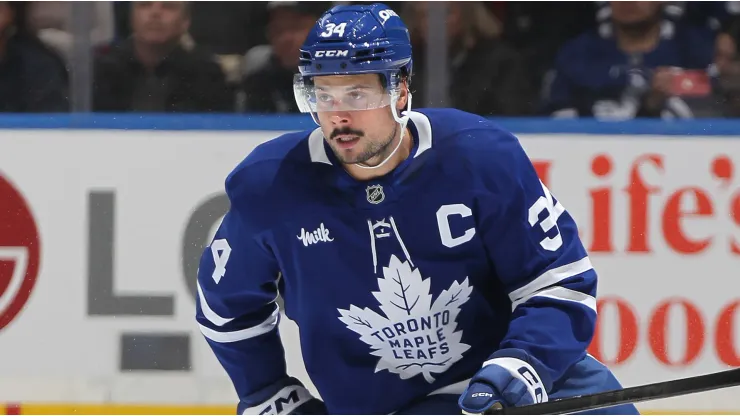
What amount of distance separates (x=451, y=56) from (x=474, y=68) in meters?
0.07

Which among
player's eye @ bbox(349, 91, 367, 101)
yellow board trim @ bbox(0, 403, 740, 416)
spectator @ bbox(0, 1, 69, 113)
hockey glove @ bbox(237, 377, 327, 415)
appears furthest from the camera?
spectator @ bbox(0, 1, 69, 113)

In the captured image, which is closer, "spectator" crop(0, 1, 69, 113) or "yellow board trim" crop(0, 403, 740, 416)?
"yellow board trim" crop(0, 403, 740, 416)

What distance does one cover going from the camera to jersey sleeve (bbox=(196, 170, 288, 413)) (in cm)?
211

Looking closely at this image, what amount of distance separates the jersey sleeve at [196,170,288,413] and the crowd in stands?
3.95 feet

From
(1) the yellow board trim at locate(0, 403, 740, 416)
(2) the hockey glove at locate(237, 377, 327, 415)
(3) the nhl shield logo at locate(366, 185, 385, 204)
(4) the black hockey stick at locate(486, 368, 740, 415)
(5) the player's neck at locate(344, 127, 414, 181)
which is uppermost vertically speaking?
(5) the player's neck at locate(344, 127, 414, 181)

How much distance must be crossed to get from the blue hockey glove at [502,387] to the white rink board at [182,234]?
135 cm

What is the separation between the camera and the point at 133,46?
3369mm

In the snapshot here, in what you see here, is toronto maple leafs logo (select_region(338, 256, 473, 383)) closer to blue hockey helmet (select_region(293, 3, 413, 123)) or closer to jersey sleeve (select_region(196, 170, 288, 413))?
jersey sleeve (select_region(196, 170, 288, 413))

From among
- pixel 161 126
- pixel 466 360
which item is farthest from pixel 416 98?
pixel 466 360

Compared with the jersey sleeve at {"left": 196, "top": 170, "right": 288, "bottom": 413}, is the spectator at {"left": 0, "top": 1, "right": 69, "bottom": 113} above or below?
above

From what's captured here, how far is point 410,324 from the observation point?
83.9 inches

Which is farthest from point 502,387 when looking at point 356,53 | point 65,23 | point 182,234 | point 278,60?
point 65,23

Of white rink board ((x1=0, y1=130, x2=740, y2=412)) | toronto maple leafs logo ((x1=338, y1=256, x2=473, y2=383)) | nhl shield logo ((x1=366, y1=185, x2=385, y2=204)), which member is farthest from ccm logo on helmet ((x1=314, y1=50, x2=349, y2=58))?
white rink board ((x1=0, y1=130, x2=740, y2=412))

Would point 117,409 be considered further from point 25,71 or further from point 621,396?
A: point 621,396
